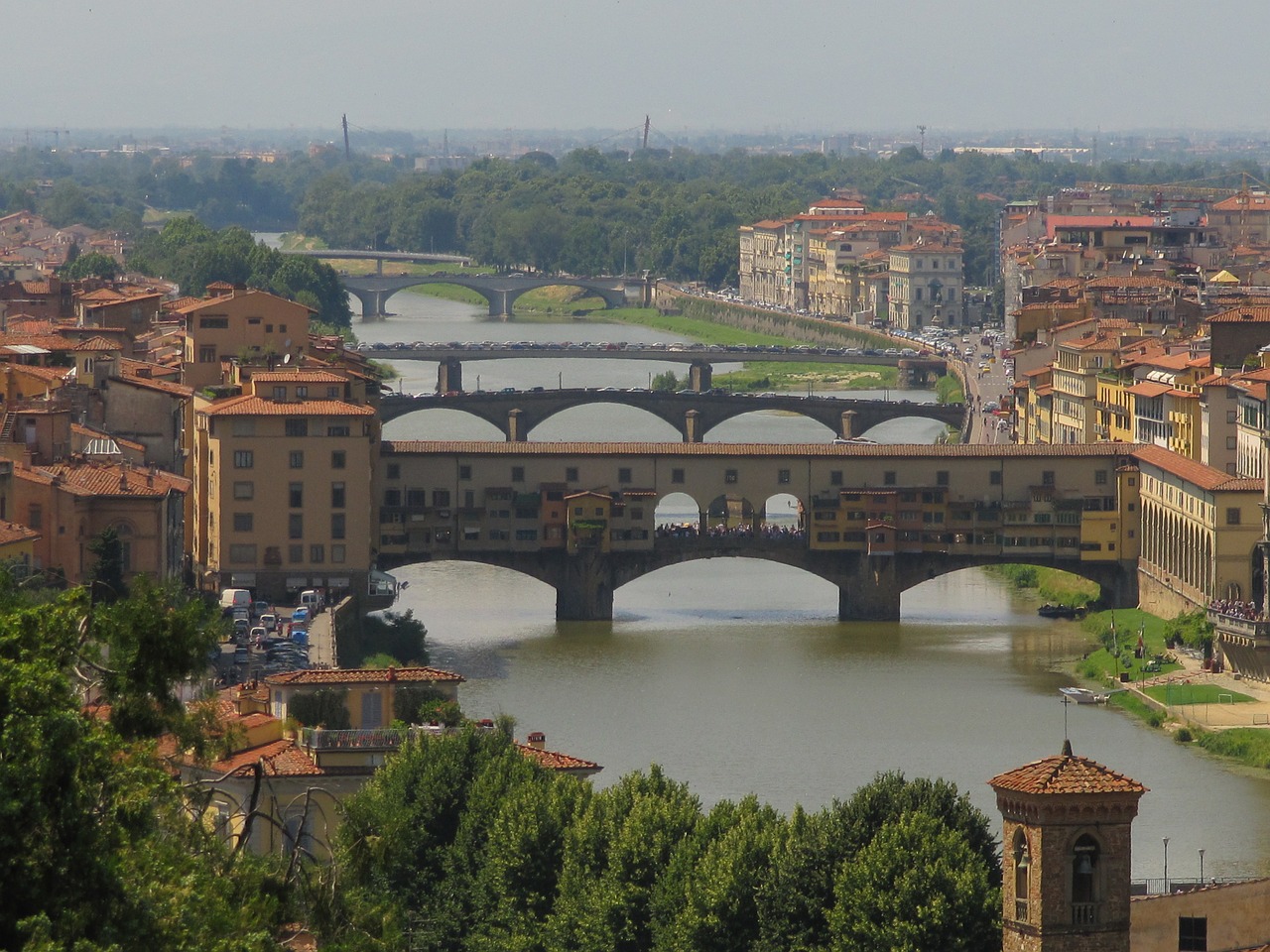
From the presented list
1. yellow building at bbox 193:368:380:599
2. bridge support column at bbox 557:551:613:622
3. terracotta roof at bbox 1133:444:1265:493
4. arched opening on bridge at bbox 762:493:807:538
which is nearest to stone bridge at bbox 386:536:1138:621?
bridge support column at bbox 557:551:613:622

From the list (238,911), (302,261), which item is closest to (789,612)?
(238,911)

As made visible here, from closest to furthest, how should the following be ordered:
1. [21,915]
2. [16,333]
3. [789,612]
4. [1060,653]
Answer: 1. [21,915]
2. [1060,653]
3. [789,612]
4. [16,333]

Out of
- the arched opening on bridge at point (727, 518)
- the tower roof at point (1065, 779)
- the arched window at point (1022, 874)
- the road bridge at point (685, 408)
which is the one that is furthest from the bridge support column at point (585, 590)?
the tower roof at point (1065, 779)

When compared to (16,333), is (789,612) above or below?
below

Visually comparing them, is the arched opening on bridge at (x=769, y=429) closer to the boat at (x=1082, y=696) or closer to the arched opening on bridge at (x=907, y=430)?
the arched opening on bridge at (x=907, y=430)

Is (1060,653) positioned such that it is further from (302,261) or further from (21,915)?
(302,261)

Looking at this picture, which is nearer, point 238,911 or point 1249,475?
point 238,911
